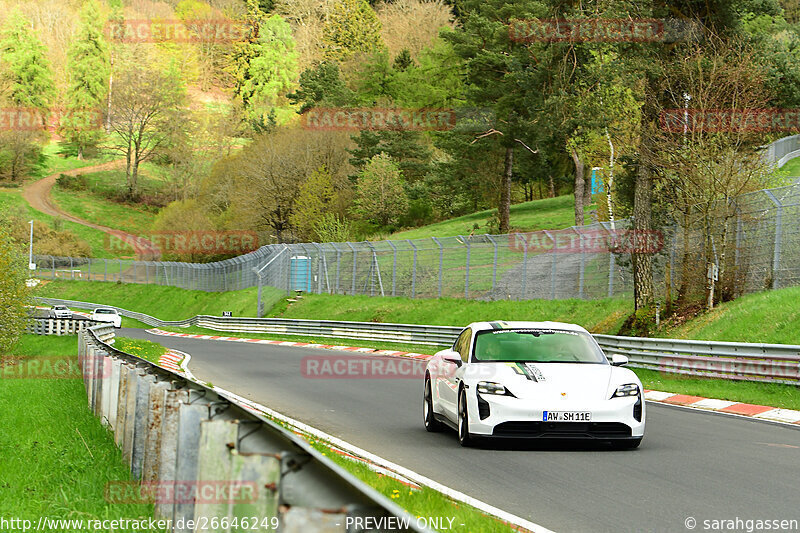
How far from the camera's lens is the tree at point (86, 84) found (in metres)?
131

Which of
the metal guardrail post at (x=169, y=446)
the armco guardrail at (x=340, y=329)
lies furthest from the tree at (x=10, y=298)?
the metal guardrail post at (x=169, y=446)

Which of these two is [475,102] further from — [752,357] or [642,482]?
[642,482]

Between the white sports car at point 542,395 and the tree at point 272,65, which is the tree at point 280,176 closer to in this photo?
the tree at point 272,65

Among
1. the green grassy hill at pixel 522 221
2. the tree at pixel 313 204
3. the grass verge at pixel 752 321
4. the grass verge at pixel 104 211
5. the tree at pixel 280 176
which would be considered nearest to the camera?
the grass verge at pixel 752 321

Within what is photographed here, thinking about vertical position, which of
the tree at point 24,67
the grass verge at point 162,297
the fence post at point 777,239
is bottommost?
the grass verge at point 162,297

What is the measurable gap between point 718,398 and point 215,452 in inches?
573

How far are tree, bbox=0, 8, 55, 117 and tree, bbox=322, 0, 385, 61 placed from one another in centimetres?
3949

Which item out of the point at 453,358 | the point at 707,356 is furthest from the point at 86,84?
the point at 453,358

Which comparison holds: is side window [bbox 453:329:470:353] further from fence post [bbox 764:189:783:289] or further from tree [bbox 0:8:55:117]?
tree [bbox 0:8:55:117]

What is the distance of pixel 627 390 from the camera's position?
10484mm

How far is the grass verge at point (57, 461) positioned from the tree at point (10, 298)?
1928cm

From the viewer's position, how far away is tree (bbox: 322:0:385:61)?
4985 inches

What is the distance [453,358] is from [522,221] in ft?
178

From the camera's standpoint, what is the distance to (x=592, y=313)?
29656 mm
